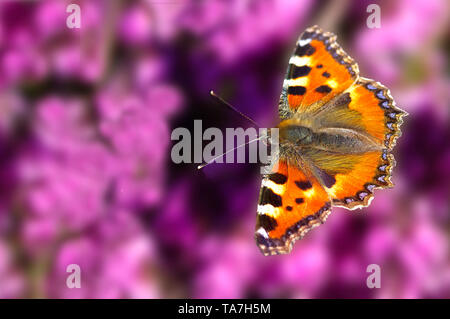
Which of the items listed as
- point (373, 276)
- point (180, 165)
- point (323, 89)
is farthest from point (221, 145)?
point (373, 276)

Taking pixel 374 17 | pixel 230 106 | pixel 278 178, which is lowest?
pixel 278 178

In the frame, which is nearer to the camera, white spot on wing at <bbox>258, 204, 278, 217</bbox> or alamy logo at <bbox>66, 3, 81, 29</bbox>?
white spot on wing at <bbox>258, 204, 278, 217</bbox>

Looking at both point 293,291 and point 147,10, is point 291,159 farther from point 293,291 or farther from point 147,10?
point 147,10

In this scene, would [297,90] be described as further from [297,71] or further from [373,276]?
[373,276]

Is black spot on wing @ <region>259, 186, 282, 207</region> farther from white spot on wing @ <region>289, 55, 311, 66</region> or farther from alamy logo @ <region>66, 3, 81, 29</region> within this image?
alamy logo @ <region>66, 3, 81, 29</region>

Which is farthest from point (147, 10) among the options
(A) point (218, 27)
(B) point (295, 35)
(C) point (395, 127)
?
(C) point (395, 127)

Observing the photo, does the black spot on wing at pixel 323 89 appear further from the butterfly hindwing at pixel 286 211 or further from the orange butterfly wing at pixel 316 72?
the butterfly hindwing at pixel 286 211

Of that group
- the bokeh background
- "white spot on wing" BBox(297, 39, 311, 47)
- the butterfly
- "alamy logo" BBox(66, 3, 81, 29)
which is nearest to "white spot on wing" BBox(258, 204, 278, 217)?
the butterfly
